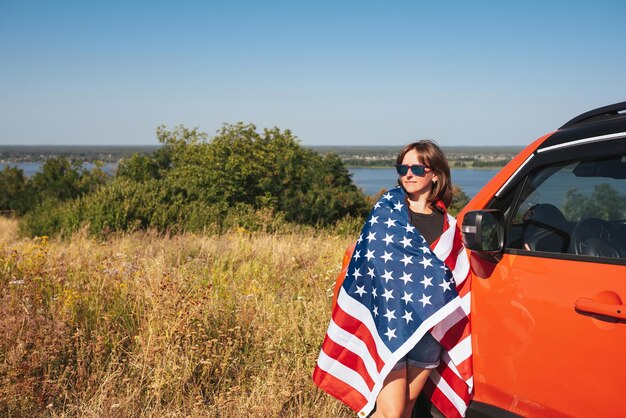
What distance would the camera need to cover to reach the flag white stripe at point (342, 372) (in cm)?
292

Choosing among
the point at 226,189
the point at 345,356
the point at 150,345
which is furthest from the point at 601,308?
the point at 226,189

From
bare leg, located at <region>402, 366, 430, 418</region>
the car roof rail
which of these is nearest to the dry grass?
bare leg, located at <region>402, 366, 430, 418</region>

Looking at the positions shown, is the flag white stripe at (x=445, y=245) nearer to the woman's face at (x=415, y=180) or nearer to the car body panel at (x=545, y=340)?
the car body panel at (x=545, y=340)

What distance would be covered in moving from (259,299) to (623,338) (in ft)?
12.6

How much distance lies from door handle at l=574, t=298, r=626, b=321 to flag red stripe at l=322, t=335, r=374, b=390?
113 cm

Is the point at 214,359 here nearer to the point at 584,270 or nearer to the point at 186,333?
the point at 186,333

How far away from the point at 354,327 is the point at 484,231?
856 millimetres

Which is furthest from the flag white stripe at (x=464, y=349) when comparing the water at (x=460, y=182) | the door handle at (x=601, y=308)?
the water at (x=460, y=182)

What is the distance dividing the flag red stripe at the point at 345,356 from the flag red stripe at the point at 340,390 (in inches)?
3.9

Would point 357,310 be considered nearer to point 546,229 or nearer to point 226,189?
point 546,229

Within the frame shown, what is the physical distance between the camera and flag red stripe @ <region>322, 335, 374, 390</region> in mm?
2929

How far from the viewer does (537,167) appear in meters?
2.72

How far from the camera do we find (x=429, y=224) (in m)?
3.00

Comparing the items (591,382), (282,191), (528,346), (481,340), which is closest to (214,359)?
(481,340)
